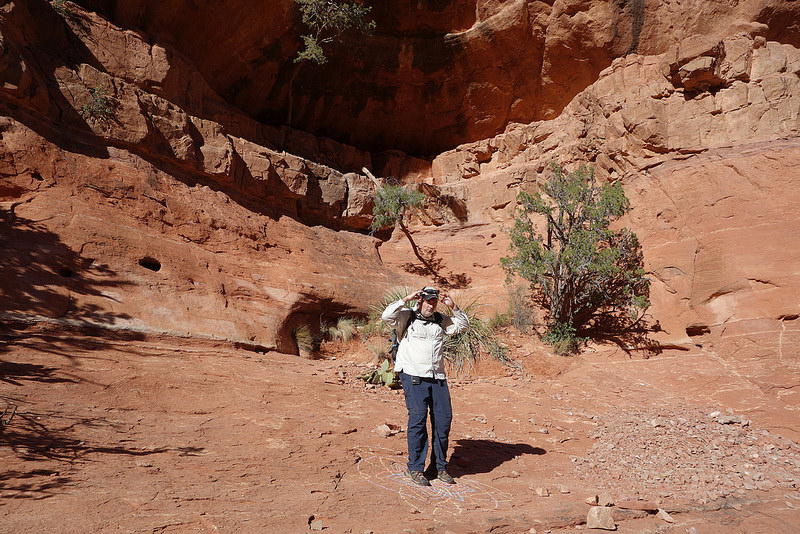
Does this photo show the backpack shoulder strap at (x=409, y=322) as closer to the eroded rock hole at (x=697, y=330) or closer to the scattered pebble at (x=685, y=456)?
Answer: the scattered pebble at (x=685, y=456)


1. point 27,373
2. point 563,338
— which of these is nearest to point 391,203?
point 563,338

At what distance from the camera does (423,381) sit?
4172 millimetres

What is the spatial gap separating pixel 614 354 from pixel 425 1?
38.4 ft

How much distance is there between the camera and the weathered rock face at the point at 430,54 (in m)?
12.4

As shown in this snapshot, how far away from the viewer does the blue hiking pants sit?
4.05 metres

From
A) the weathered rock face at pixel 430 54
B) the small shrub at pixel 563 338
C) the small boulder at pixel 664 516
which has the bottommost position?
the small boulder at pixel 664 516

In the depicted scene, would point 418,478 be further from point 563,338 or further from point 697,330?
point 697,330

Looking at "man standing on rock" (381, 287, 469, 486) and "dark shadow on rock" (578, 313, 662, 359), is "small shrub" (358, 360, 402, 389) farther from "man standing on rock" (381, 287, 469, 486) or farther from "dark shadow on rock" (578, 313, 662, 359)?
"dark shadow on rock" (578, 313, 662, 359)

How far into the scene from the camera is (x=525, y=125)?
15.5 m

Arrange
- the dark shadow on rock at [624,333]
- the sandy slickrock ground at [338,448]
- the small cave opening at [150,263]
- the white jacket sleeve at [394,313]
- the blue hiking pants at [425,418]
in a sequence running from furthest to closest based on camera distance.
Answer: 1. the dark shadow on rock at [624,333]
2. the small cave opening at [150,263]
3. the white jacket sleeve at [394,313]
4. the blue hiking pants at [425,418]
5. the sandy slickrock ground at [338,448]

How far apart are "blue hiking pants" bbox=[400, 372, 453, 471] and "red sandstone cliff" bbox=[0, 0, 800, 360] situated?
5.24m

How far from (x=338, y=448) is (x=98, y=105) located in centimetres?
829

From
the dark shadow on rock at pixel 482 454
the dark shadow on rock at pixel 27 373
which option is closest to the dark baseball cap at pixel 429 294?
the dark shadow on rock at pixel 482 454

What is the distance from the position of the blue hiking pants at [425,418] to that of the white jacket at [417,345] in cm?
8
